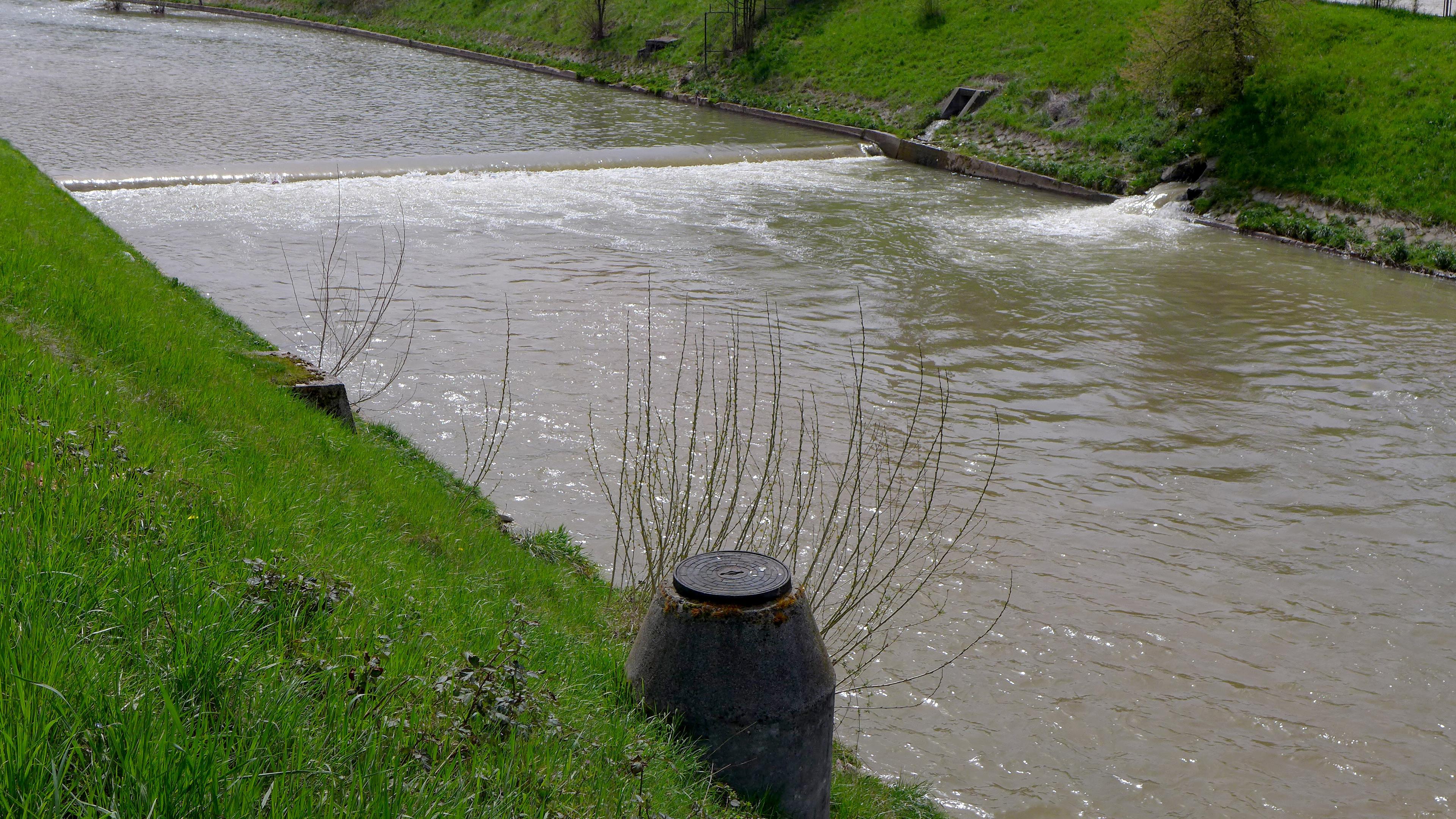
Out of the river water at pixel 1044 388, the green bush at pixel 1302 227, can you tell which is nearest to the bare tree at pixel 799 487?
the river water at pixel 1044 388

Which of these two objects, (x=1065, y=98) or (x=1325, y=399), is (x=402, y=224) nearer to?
(x=1325, y=399)

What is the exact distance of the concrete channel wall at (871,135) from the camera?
26422 millimetres

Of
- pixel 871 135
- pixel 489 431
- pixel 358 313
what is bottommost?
pixel 489 431

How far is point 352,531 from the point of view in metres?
4.98

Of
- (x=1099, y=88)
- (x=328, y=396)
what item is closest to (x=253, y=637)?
(x=328, y=396)

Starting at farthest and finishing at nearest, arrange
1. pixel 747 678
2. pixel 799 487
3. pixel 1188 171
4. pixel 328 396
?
pixel 1188 171, pixel 328 396, pixel 799 487, pixel 747 678

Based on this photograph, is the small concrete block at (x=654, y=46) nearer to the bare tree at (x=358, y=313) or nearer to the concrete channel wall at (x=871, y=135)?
the concrete channel wall at (x=871, y=135)

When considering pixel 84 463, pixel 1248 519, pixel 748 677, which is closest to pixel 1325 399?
pixel 1248 519

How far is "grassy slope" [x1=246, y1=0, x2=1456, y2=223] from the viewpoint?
21766mm

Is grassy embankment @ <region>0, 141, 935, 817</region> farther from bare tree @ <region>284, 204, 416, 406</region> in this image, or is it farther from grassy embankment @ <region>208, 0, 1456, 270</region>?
grassy embankment @ <region>208, 0, 1456, 270</region>

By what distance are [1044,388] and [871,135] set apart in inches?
800

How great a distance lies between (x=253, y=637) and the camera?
124 inches

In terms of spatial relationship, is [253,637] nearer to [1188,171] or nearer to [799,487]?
[799,487]

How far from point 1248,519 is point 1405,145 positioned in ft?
51.6
